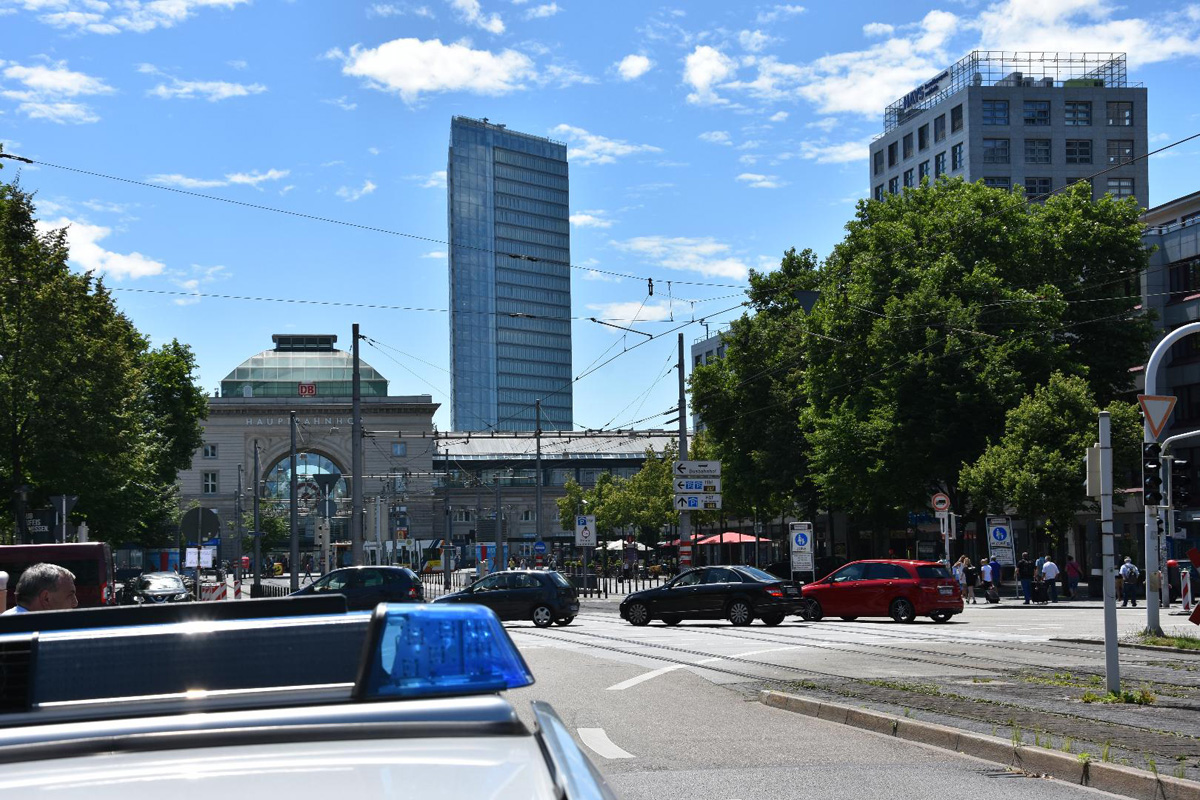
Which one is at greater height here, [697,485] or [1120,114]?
[1120,114]

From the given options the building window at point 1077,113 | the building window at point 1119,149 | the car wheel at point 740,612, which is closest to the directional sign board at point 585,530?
the car wheel at point 740,612

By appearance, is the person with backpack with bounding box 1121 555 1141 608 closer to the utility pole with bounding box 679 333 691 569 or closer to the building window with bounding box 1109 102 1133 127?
the utility pole with bounding box 679 333 691 569

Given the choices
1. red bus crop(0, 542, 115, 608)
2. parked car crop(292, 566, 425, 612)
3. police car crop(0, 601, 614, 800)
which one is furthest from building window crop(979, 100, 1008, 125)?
police car crop(0, 601, 614, 800)

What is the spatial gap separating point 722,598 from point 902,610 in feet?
14.3

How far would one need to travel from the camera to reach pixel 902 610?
3244cm

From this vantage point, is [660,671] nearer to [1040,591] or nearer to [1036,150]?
[1040,591]

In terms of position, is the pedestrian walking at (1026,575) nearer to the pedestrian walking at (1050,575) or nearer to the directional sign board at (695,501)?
the pedestrian walking at (1050,575)

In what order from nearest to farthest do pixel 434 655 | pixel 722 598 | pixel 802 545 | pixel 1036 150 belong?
pixel 434 655 < pixel 722 598 < pixel 802 545 < pixel 1036 150

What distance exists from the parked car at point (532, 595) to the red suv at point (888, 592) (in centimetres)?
561

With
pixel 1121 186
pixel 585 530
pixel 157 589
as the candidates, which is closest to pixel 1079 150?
pixel 1121 186

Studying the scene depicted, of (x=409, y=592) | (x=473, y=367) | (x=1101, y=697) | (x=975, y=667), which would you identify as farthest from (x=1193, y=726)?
(x=473, y=367)

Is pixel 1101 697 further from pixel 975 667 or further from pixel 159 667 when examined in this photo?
pixel 159 667

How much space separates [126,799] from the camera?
1825 mm

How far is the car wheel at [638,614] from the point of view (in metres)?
32.3
